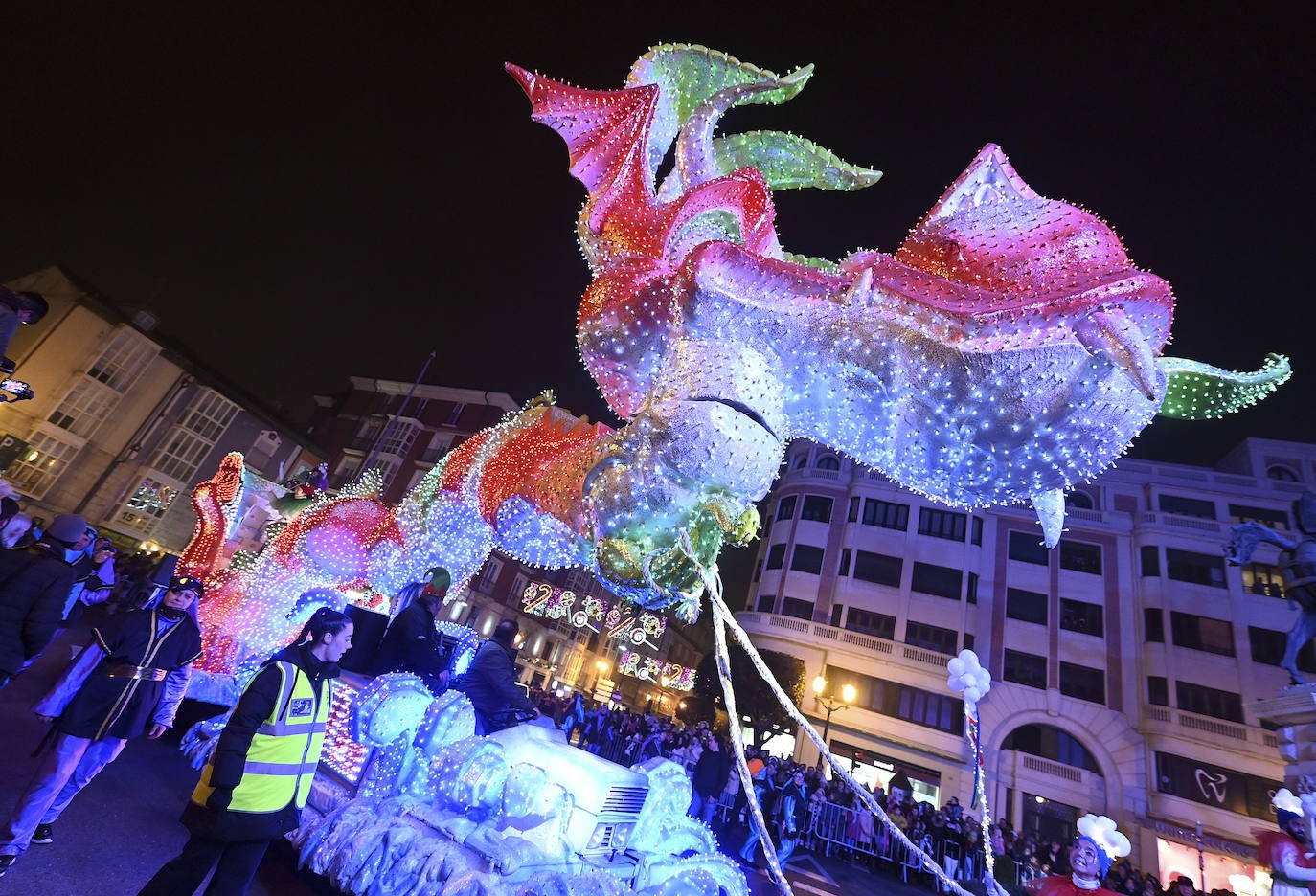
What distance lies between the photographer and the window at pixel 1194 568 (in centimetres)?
2255

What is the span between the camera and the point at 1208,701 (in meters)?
20.8

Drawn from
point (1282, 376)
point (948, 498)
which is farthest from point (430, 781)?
point (1282, 376)

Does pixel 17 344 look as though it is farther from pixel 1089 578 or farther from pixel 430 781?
pixel 1089 578

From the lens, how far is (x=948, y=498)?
7.01ft

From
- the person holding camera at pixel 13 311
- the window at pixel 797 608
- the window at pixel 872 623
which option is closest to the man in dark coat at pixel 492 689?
the person holding camera at pixel 13 311

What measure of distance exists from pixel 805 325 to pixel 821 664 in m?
25.6

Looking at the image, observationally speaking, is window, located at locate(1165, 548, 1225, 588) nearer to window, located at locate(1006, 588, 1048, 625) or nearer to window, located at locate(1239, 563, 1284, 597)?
window, located at locate(1239, 563, 1284, 597)

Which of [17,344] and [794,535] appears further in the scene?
[794,535]

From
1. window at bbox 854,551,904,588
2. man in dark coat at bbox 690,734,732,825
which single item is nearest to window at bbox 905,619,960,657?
window at bbox 854,551,904,588

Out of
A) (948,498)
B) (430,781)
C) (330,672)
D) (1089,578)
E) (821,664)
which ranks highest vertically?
(1089,578)

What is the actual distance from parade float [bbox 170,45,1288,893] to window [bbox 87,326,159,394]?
108ft

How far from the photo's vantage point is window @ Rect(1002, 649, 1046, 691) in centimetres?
2320

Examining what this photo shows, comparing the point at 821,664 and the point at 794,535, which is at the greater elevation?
the point at 794,535

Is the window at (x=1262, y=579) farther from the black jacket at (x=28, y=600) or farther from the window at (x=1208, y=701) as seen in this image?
the black jacket at (x=28, y=600)
